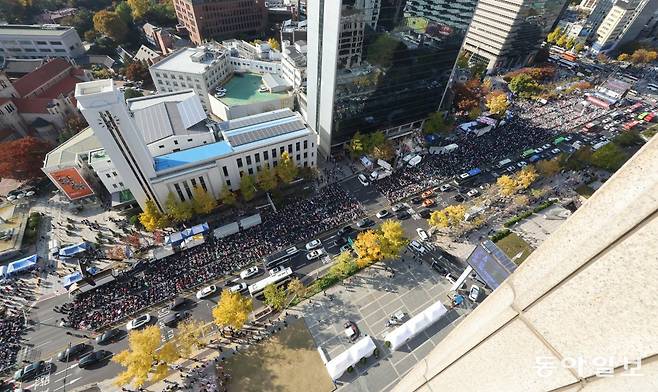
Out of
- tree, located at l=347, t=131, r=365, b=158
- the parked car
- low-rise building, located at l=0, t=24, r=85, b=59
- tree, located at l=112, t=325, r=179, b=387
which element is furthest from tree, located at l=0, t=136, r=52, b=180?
the parked car

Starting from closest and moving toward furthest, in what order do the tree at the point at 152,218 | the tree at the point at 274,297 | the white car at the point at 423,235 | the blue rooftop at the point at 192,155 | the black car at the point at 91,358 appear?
1. the black car at the point at 91,358
2. the tree at the point at 274,297
3. the tree at the point at 152,218
4. the blue rooftop at the point at 192,155
5. the white car at the point at 423,235

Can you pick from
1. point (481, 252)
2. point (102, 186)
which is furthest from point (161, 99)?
point (481, 252)

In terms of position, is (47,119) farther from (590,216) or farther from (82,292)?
(590,216)

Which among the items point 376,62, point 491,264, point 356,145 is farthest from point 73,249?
point 491,264

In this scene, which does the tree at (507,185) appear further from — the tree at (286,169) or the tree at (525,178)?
the tree at (286,169)

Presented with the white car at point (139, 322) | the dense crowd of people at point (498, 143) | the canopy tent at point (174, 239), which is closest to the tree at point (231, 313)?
the white car at point (139, 322)

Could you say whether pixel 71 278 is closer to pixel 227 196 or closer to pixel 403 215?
pixel 227 196
